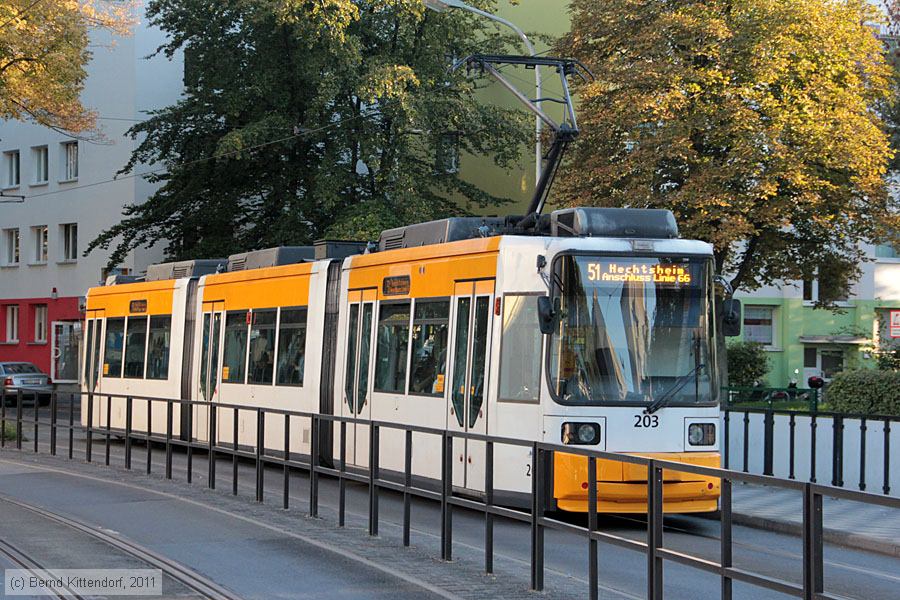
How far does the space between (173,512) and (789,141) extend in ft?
55.2

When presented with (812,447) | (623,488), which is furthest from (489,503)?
(812,447)

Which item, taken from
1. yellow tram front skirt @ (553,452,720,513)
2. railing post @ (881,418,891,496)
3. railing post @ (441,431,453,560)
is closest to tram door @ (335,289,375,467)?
railing post @ (441,431,453,560)

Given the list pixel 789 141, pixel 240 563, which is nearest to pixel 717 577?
pixel 240 563

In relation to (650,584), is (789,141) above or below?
above

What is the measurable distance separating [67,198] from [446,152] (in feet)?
65.5

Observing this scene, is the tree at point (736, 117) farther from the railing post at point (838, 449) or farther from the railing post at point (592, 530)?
the railing post at point (592, 530)

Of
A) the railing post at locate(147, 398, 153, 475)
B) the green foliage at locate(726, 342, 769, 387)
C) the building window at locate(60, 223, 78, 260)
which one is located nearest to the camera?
the railing post at locate(147, 398, 153, 475)

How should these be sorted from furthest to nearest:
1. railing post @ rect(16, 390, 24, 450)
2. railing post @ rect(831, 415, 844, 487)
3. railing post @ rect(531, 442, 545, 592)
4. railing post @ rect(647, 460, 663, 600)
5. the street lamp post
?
1. the street lamp post
2. railing post @ rect(16, 390, 24, 450)
3. railing post @ rect(831, 415, 844, 487)
4. railing post @ rect(531, 442, 545, 592)
5. railing post @ rect(647, 460, 663, 600)

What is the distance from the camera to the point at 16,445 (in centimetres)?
2239

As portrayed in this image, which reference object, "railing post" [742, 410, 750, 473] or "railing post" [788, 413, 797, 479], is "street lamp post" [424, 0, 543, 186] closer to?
"railing post" [742, 410, 750, 473]

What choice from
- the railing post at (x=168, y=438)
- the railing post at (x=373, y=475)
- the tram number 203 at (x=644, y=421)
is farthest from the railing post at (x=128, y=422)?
the tram number 203 at (x=644, y=421)

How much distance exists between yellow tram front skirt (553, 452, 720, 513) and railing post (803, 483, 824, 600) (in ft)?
2.68

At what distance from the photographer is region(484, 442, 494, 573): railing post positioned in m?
9.48

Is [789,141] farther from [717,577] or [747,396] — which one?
[717,577]
